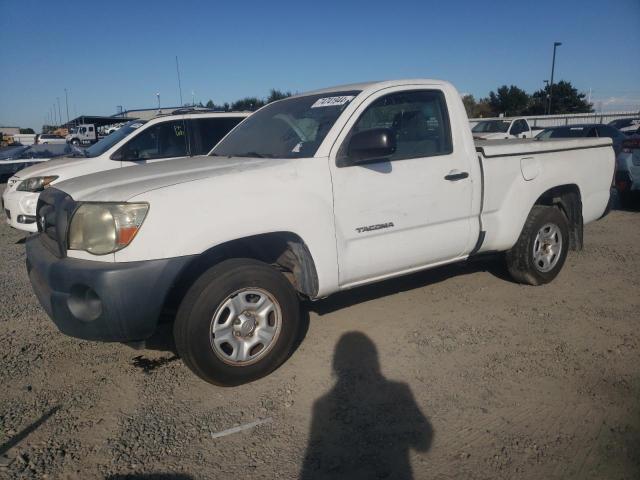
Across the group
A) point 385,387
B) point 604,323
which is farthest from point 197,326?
point 604,323

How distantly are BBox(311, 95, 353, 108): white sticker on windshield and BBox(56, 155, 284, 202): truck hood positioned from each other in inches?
26.1

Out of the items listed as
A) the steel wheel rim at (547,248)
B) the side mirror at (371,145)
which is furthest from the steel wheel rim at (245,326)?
the steel wheel rim at (547,248)

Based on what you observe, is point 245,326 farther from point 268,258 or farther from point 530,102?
point 530,102

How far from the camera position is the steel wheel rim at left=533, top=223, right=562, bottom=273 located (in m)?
4.85

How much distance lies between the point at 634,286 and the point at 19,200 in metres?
7.59

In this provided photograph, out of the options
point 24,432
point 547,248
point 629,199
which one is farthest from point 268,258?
point 629,199

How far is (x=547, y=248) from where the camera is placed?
4.95 m

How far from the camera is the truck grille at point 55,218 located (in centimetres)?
297

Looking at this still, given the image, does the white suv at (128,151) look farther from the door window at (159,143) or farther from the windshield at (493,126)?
the windshield at (493,126)

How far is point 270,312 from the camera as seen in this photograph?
328cm

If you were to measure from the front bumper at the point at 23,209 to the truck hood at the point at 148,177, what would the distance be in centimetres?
387

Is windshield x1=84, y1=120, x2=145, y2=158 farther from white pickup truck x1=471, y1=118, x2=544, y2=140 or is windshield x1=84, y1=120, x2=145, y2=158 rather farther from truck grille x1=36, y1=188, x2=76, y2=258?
white pickup truck x1=471, y1=118, x2=544, y2=140

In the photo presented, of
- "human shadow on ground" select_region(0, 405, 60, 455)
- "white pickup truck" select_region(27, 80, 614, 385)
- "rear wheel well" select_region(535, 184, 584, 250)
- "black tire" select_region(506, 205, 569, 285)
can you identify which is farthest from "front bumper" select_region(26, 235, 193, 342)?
"rear wheel well" select_region(535, 184, 584, 250)

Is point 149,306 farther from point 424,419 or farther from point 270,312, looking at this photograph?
point 424,419
